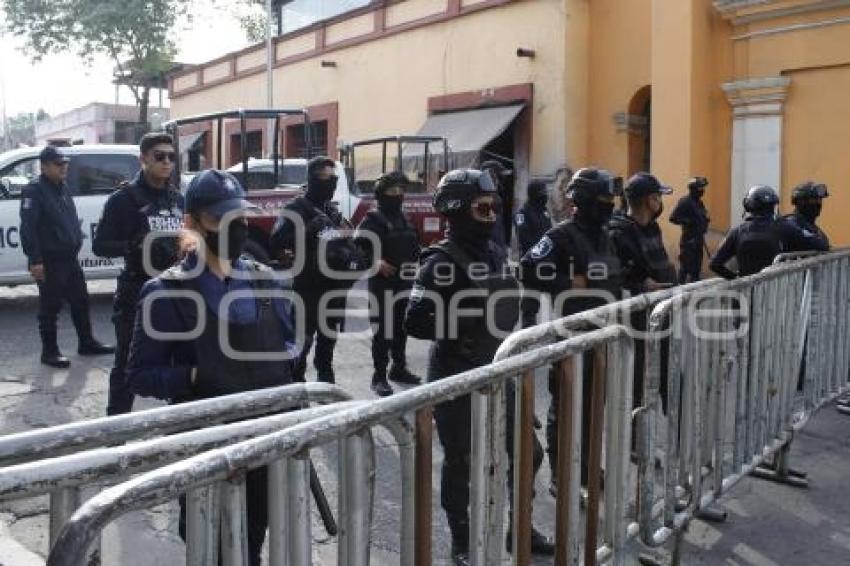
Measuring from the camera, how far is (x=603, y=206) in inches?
175

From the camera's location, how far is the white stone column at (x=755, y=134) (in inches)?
473

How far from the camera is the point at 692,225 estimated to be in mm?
11406

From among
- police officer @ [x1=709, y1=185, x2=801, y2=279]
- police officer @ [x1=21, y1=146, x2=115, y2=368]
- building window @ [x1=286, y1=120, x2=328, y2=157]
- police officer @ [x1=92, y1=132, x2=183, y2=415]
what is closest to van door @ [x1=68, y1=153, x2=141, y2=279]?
police officer @ [x1=21, y1=146, x2=115, y2=368]

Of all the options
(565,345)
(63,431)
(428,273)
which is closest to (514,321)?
(428,273)

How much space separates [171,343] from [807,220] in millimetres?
5189

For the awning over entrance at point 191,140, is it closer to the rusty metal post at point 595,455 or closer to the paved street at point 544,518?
the paved street at point 544,518

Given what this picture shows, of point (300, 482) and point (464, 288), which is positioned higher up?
point (464, 288)

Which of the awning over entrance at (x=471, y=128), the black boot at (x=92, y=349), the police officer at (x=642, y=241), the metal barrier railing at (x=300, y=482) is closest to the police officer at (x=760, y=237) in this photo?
the police officer at (x=642, y=241)

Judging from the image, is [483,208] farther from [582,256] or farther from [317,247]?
[317,247]

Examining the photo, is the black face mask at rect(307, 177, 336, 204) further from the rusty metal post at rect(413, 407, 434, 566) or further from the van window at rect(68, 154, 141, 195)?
the van window at rect(68, 154, 141, 195)

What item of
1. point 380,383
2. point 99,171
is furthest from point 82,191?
point 380,383

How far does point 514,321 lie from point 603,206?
40.9 inches

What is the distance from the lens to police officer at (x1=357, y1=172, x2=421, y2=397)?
6484 mm

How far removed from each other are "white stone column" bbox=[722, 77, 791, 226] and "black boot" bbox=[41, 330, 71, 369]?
29.9 ft
